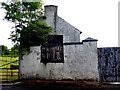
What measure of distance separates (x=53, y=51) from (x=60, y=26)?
6.06ft

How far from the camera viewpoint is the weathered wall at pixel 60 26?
10.2 m

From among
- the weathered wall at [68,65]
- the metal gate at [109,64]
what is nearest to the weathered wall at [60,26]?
the weathered wall at [68,65]

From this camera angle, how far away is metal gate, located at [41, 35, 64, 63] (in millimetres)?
9844

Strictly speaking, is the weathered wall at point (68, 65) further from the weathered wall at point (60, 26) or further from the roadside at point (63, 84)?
the weathered wall at point (60, 26)

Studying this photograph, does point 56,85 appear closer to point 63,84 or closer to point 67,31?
point 63,84

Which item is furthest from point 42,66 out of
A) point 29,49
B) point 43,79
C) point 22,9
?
point 22,9

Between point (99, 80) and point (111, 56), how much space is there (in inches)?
63.9

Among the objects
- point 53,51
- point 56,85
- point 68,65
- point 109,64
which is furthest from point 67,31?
point 56,85

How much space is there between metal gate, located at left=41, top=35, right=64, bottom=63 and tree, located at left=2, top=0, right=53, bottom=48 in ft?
1.64

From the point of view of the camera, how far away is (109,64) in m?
8.92

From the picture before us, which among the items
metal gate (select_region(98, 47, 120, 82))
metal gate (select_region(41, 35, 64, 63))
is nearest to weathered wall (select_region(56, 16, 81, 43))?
metal gate (select_region(41, 35, 64, 63))

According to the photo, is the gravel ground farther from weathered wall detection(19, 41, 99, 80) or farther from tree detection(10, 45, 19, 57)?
tree detection(10, 45, 19, 57)

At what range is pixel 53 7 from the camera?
1082 centimetres

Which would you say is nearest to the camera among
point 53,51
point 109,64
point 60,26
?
point 109,64
